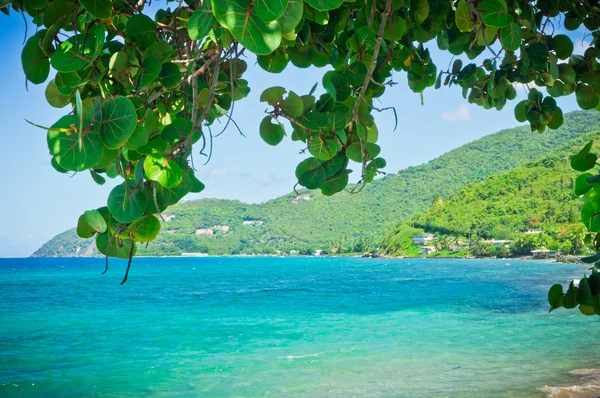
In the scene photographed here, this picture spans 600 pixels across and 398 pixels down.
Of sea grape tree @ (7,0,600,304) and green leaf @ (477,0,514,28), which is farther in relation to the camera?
green leaf @ (477,0,514,28)

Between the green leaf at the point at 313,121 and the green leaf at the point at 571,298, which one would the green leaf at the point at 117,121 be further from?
the green leaf at the point at 571,298

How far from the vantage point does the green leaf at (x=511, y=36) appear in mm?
1234

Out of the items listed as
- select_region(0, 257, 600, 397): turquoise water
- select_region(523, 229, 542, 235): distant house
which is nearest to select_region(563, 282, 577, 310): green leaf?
select_region(0, 257, 600, 397): turquoise water

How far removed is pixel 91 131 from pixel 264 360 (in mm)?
13633

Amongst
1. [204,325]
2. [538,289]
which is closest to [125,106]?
[204,325]

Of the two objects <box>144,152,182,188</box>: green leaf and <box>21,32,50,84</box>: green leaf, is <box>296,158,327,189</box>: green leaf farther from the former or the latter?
<box>21,32,50,84</box>: green leaf

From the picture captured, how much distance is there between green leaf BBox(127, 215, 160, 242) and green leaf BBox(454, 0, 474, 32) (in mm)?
1033

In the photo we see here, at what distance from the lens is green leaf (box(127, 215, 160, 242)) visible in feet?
2.84

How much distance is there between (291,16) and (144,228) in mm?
473

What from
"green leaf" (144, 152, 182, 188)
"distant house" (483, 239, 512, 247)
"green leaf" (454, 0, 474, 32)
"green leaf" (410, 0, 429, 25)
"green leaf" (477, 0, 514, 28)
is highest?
"green leaf" (410, 0, 429, 25)

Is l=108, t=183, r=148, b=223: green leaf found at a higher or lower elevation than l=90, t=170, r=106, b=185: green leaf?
lower

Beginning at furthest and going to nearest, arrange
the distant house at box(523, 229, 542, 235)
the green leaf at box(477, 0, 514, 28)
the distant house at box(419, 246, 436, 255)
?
the distant house at box(419, 246, 436, 255)
the distant house at box(523, 229, 542, 235)
the green leaf at box(477, 0, 514, 28)

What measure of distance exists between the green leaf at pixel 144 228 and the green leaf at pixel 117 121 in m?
0.20

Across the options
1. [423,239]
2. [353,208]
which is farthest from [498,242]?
[353,208]
